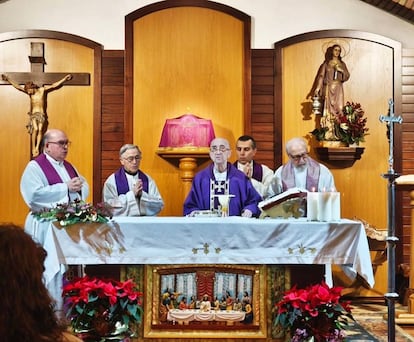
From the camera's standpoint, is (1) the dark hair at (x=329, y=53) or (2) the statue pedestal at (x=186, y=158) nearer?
(2) the statue pedestal at (x=186, y=158)

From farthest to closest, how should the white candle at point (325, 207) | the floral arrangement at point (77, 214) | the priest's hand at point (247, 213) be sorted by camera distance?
the priest's hand at point (247, 213), the white candle at point (325, 207), the floral arrangement at point (77, 214)

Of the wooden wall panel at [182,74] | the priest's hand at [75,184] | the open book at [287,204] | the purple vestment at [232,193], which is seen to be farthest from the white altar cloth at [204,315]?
the wooden wall panel at [182,74]

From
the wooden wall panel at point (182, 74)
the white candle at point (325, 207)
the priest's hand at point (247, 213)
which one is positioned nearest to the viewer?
the white candle at point (325, 207)

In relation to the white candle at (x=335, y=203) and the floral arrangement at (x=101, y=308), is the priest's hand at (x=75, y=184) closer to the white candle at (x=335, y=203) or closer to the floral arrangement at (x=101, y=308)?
the floral arrangement at (x=101, y=308)

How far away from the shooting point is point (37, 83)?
299 inches

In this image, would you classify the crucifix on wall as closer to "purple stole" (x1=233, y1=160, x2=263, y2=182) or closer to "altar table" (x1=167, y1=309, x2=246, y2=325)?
"purple stole" (x1=233, y1=160, x2=263, y2=182)

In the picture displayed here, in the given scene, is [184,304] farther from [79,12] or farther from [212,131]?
[79,12]

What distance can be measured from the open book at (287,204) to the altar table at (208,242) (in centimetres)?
24

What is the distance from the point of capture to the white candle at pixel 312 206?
4.68m

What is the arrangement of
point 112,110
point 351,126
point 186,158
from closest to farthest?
point 351,126, point 186,158, point 112,110

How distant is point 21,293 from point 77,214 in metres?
3.03

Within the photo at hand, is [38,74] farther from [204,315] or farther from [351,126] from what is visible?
[204,315]

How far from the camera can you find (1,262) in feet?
5.04

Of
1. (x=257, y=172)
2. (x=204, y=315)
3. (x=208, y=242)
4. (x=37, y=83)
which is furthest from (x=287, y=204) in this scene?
(x=37, y=83)
